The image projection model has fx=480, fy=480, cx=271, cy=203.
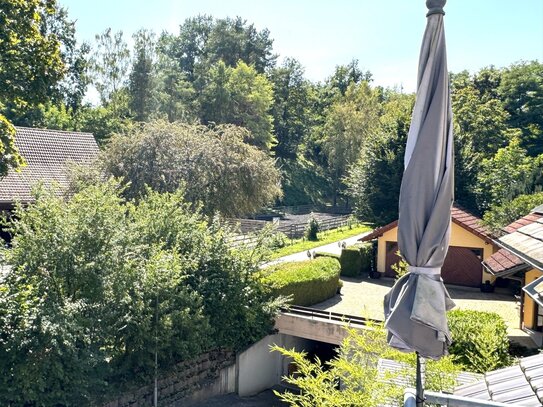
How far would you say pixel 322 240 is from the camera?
31.8 m

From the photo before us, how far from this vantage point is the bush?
9305 millimetres

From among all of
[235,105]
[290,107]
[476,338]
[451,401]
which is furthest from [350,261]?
[290,107]

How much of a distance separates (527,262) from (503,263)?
5158 mm

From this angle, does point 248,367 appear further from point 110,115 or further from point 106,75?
point 106,75

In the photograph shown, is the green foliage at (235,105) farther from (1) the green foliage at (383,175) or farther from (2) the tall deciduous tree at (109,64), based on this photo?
(1) the green foliage at (383,175)

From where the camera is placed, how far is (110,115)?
43.9 metres

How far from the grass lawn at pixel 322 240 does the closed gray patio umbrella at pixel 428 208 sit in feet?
66.7

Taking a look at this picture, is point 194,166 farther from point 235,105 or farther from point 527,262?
point 235,105

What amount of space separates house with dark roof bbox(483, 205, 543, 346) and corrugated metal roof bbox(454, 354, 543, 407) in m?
3.05

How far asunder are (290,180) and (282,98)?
11.9m

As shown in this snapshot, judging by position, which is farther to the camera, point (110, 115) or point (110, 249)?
point (110, 115)

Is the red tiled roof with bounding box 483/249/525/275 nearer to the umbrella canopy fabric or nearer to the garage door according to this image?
the garage door

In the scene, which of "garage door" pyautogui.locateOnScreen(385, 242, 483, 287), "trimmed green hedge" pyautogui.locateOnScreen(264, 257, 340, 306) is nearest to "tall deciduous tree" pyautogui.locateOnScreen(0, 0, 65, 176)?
"trimmed green hedge" pyautogui.locateOnScreen(264, 257, 340, 306)

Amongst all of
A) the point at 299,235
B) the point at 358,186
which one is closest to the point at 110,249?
the point at 358,186
